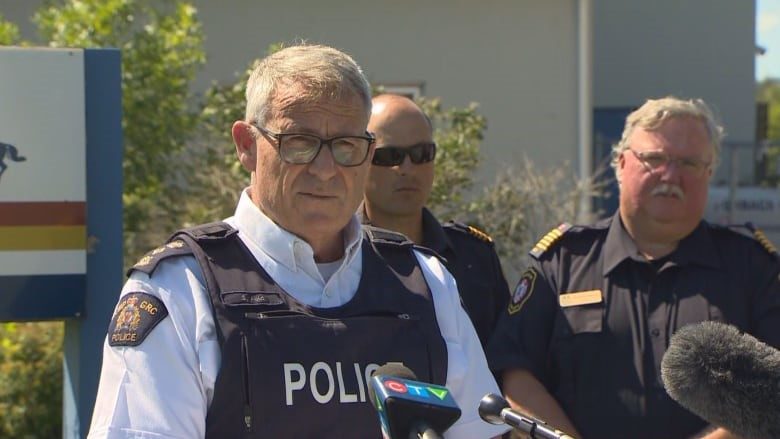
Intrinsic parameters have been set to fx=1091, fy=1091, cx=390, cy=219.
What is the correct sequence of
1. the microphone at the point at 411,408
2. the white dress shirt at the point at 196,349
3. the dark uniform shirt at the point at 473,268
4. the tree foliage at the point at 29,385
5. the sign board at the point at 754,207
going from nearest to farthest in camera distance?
the microphone at the point at 411,408
the white dress shirt at the point at 196,349
the dark uniform shirt at the point at 473,268
the tree foliage at the point at 29,385
the sign board at the point at 754,207

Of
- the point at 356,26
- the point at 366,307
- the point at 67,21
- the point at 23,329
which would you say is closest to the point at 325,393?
the point at 366,307

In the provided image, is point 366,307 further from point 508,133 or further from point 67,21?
point 508,133

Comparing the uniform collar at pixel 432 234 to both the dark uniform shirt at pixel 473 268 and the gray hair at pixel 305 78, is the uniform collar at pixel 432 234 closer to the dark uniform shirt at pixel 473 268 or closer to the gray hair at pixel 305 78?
the dark uniform shirt at pixel 473 268

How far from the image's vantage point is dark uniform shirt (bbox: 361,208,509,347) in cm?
387

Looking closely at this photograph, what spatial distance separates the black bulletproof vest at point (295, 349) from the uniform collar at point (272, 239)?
40 mm

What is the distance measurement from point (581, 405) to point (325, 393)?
153cm

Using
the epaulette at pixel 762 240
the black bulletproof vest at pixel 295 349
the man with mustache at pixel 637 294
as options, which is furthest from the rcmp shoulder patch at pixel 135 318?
the epaulette at pixel 762 240

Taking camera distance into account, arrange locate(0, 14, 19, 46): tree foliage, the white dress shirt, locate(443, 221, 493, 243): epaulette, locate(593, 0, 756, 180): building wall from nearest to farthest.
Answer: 1. the white dress shirt
2. locate(443, 221, 493, 243): epaulette
3. locate(0, 14, 19, 46): tree foliage
4. locate(593, 0, 756, 180): building wall

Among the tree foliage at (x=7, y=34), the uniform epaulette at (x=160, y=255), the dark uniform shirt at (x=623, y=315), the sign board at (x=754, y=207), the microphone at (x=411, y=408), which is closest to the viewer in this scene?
the microphone at (x=411, y=408)

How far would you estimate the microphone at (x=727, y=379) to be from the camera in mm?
1628

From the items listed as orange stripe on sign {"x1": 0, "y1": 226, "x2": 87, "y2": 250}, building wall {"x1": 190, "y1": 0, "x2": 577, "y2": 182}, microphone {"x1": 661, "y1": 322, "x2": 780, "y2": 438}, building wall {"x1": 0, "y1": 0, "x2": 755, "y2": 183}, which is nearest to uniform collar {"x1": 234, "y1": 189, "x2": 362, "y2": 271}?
microphone {"x1": 661, "y1": 322, "x2": 780, "y2": 438}

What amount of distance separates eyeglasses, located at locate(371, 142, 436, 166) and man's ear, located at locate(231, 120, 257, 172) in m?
1.45

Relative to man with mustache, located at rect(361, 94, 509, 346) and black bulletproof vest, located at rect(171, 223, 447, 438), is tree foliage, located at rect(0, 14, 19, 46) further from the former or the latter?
black bulletproof vest, located at rect(171, 223, 447, 438)

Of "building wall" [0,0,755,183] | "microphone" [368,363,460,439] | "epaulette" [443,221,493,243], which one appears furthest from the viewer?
"building wall" [0,0,755,183]
